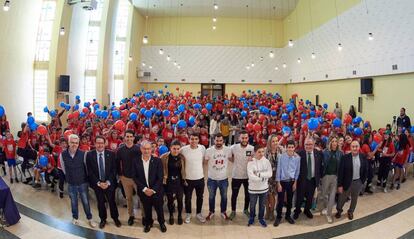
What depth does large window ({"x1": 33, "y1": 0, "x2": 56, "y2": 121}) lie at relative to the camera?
1381 centimetres

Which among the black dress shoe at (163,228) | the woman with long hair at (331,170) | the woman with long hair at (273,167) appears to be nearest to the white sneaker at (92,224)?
the black dress shoe at (163,228)

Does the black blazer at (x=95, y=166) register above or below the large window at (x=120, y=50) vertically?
below

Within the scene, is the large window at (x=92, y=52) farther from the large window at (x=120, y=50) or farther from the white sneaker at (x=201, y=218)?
the white sneaker at (x=201, y=218)

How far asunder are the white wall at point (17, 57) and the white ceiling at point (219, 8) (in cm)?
1074

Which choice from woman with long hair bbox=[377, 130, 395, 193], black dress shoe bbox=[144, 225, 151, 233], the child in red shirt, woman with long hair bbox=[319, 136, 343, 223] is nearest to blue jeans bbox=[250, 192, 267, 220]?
woman with long hair bbox=[319, 136, 343, 223]

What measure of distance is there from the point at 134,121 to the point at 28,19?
8.37 metres

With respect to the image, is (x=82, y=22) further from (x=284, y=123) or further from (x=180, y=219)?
(x=180, y=219)

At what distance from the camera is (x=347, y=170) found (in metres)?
5.23

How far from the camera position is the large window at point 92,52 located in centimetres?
1834

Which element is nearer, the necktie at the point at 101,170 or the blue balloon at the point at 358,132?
the necktie at the point at 101,170

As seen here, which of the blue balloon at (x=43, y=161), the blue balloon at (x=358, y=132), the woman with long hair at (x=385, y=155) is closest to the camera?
the blue balloon at (x=43, y=161)

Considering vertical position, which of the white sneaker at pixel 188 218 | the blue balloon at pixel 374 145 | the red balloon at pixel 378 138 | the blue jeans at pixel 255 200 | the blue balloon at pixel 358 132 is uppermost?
the blue balloon at pixel 358 132

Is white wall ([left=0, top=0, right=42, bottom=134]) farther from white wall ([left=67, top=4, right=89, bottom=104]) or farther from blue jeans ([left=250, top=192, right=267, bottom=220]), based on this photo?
blue jeans ([left=250, top=192, right=267, bottom=220])

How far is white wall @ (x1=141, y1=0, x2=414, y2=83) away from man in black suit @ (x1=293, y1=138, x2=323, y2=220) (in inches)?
308
